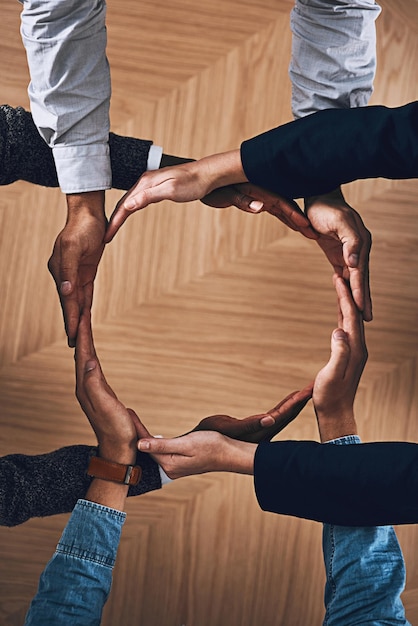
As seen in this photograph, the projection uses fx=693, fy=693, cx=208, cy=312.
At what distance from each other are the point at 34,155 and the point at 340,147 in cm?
36

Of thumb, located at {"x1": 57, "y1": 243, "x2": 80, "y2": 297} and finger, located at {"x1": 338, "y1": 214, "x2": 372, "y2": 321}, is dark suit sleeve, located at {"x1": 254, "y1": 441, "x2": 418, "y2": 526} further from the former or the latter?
→ thumb, located at {"x1": 57, "y1": 243, "x2": 80, "y2": 297}

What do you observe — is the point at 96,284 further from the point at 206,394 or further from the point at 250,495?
the point at 250,495

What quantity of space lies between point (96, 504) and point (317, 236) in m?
0.43

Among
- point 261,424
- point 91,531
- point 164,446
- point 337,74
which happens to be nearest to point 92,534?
point 91,531

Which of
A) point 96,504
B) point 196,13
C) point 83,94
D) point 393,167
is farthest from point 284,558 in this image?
point 196,13

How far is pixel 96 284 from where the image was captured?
1.15 meters

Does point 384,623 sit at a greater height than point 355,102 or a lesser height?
lesser

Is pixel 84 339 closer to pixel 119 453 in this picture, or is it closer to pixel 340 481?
pixel 119 453

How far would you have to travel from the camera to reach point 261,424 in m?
0.87

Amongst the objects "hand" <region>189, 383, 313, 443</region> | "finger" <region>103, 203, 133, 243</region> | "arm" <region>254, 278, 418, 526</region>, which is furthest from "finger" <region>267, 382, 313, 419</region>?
"finger" <region>103, 203, 133, 243</region>

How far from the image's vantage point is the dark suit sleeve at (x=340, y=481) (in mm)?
747

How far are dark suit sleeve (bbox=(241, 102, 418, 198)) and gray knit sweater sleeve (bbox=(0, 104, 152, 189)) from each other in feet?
0.50

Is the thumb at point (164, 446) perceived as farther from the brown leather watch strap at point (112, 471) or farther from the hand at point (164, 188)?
the hand at point (164, 188)

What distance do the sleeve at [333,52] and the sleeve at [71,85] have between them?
0.79ft
